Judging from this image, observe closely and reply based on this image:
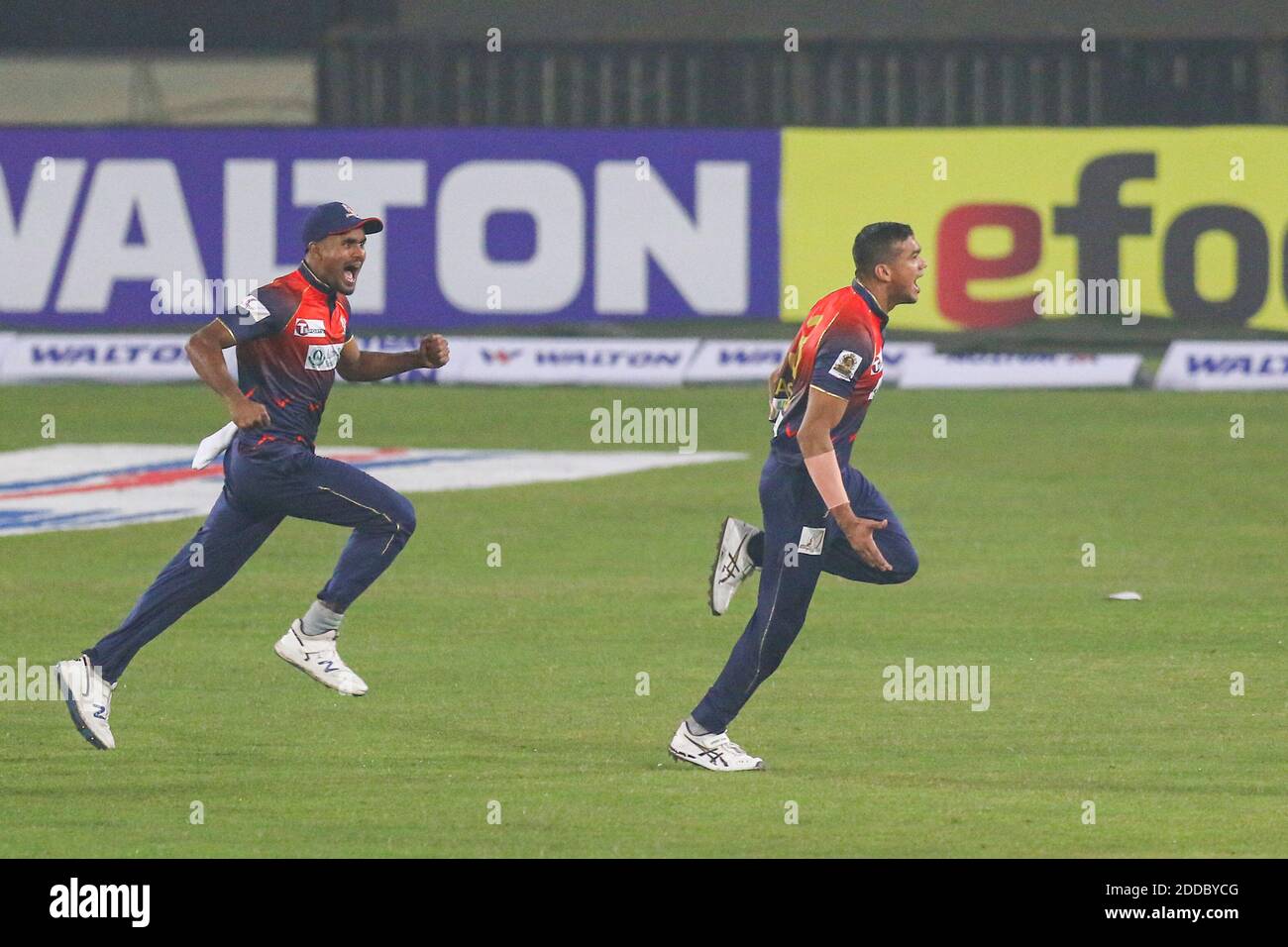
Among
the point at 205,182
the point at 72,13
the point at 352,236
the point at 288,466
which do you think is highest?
the point at 72,13

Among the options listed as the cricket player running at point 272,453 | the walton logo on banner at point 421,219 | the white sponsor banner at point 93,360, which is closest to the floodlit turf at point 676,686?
the cricket player running at point 272,453

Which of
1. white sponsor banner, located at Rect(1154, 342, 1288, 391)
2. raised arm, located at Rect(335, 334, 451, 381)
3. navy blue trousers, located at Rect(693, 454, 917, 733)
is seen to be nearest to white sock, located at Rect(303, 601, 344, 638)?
raised arm, located at Rect(335, 334, 451, 381)

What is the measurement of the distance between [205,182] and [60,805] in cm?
1936

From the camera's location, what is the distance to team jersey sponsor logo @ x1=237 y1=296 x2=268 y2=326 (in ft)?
34.0

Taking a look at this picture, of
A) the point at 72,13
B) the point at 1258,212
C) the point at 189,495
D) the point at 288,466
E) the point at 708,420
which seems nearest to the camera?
the point at 288,466

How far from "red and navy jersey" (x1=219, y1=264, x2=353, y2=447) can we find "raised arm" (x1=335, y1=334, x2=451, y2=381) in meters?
0.23

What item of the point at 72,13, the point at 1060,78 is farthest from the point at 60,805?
the point at 72,13

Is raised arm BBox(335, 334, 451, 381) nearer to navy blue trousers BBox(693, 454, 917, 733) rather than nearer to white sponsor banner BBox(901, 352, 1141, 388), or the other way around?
navy blue trousers BBox(693, 454, 917, 733)

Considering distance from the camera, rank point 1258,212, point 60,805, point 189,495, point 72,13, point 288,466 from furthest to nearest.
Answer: point 72,13 → point 1258,212 → point 189,495 → point 288,466 → point 60,805

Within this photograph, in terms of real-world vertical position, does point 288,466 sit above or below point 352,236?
below

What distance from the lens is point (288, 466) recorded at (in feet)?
34.6

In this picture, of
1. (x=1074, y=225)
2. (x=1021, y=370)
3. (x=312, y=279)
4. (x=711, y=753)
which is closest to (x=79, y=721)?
(x=312, y=279)

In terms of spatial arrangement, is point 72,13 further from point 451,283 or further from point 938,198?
point 938,198

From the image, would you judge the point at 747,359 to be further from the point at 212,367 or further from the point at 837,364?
the point at 837,364
